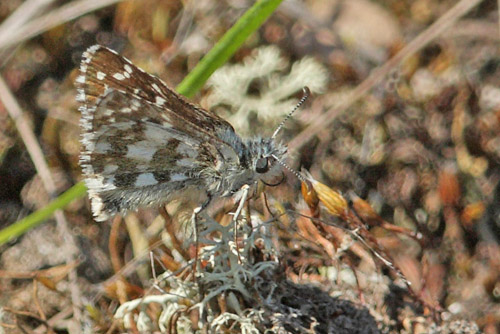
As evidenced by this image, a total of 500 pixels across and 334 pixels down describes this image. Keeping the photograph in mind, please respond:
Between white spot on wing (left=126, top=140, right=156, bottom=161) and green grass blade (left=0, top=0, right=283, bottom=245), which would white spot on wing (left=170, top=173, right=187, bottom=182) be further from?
green grass blade (left=0, top=0, right=283, bottom=245)

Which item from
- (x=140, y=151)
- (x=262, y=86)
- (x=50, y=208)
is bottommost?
(x=50, y=208)

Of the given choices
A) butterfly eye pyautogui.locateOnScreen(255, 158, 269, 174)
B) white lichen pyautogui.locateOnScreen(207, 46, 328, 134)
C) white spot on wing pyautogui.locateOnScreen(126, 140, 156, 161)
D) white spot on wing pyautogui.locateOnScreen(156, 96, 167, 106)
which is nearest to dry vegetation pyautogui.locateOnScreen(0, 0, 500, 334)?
white lichen pyautogui.locateOnScreen(207, 46, 328, 134)

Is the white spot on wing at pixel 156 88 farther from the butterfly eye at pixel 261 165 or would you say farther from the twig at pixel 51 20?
the twig at pixel 51 20

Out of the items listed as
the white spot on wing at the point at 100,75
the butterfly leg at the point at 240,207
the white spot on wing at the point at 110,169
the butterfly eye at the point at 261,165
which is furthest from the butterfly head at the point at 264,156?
the white spot on wing at the point at 100,75

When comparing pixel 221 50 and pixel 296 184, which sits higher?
pixel 221 50

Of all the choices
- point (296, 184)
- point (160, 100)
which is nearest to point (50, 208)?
point (160, 100)

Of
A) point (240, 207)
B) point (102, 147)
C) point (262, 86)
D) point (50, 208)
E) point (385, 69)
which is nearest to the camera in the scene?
point (240, 207)

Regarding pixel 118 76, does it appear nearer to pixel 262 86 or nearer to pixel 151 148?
pixel 151 148
